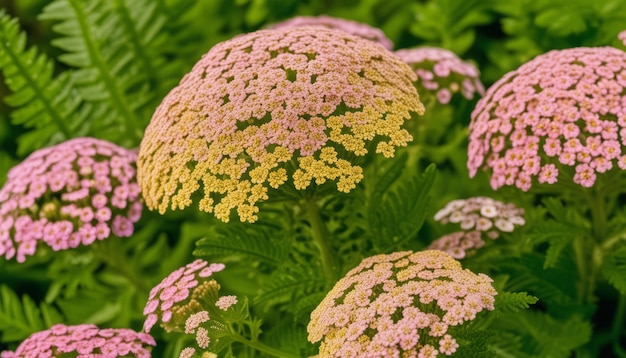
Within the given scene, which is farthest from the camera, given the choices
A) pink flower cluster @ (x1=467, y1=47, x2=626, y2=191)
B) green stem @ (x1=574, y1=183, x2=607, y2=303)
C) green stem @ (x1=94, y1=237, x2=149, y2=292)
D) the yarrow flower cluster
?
green stem @ (x1=94, y1=237, x2=149, y2=292)

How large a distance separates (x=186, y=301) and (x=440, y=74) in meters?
0.92

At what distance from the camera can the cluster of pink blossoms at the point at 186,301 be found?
119cm

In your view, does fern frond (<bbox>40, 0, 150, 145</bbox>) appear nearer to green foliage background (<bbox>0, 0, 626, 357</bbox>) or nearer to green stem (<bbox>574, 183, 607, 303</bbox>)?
green foliage background (<bbox>0, 0, 626, 357</bbox>)

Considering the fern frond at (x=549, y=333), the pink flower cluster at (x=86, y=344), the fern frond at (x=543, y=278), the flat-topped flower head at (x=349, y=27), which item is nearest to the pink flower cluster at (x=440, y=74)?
the flat-topped flower head at (x=349, y=27)

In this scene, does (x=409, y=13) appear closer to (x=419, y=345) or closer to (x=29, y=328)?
(x=29, y=328)

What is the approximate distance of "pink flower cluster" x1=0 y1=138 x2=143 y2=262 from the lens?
1539 millimetres

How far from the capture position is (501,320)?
1709 millimetres

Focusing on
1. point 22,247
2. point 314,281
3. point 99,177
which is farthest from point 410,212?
point 22,247

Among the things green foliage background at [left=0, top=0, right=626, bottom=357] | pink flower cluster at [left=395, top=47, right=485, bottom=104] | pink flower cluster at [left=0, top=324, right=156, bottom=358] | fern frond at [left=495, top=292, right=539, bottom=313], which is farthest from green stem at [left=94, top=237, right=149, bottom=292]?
fern frond at [left=495, top=292, right=539, bottom=313]

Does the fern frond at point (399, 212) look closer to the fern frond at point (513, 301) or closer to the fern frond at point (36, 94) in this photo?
the fern frond at point (513, 301)

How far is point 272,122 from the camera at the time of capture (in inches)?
48.4

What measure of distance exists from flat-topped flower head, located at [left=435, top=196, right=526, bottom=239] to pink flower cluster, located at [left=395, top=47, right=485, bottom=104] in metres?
0.32

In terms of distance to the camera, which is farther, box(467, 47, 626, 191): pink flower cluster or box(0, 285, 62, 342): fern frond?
box(0, 285, 62, 342): fern frond

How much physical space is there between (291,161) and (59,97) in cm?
114
